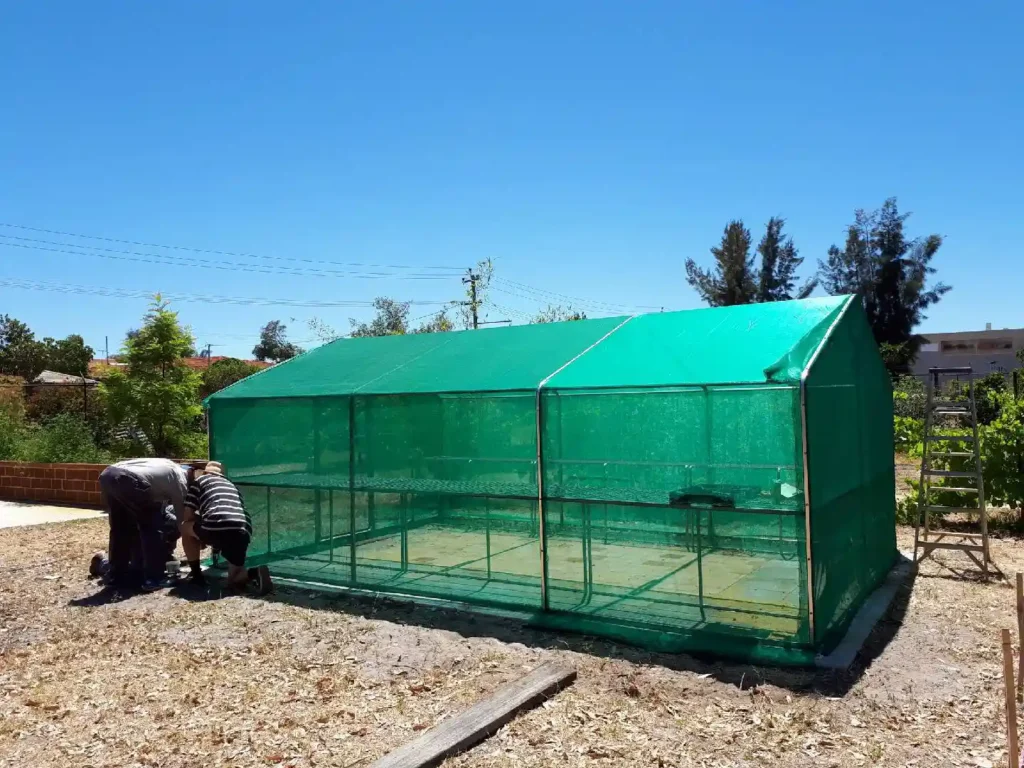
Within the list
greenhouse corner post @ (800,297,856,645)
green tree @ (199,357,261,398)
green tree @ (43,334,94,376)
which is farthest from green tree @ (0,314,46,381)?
greenhouse corner post @ (800,297,856,645)

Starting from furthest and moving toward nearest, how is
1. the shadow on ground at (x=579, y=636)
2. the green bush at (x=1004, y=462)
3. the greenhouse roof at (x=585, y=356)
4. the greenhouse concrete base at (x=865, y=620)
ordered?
the green bush at (x=1004, y=462) → the greenhouse roof at (x=585, y=356) → the greenhouse concrete base at (x=865, y=620) → the shadow on ground at (x=579, y=636)

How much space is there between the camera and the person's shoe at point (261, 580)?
25.3ft

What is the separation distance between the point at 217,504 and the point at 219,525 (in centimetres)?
20

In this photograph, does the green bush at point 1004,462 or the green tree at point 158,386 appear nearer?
the green bush at point 1004,462

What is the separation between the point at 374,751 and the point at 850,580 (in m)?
4.01

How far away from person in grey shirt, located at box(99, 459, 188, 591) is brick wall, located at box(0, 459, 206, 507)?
596cm

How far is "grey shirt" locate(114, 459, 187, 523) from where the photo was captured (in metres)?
7.70

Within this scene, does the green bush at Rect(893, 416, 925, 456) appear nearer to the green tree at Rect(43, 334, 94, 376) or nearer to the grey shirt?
the grey shirt

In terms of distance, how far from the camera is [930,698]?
4.78 meters

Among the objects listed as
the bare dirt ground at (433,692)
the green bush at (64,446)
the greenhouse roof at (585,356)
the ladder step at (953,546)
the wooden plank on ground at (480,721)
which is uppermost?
the greenhouse roof at (585,356)

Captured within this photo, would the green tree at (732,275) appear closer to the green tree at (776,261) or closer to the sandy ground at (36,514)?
the green tree at (776,261)

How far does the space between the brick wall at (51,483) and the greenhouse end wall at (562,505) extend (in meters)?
6.58

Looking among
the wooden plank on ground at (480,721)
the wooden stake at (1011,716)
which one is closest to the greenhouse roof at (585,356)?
the wooden plank on ground at (480,721)

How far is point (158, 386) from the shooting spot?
15.0m
